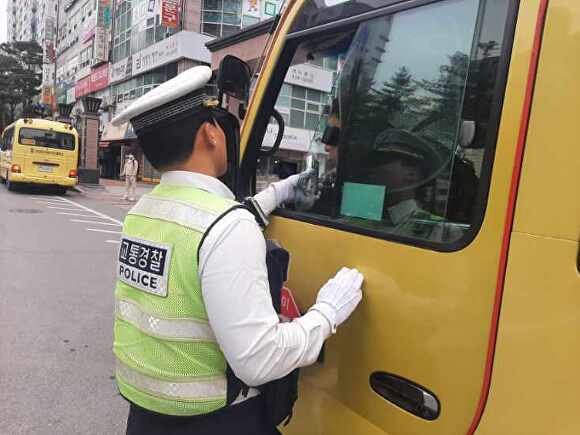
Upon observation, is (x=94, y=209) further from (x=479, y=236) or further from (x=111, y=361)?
(x=479, y=236)

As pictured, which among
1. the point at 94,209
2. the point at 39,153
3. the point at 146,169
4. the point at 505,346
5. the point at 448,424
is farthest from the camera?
the point at 146,169

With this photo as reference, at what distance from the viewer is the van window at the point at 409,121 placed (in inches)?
50.1

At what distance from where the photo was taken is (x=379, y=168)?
5.13 feet

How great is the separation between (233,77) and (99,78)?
42416mm

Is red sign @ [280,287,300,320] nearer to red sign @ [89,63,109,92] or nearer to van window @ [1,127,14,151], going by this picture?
van window @ [1,127,14,151]

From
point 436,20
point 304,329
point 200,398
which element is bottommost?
point 200,398

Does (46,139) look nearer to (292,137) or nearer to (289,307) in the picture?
(292,137)

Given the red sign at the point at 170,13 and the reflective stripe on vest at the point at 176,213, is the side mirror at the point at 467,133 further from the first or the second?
the red sign at the point at 170,13

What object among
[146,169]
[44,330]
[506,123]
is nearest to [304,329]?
[506,123]

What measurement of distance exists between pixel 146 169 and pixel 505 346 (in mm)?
29779

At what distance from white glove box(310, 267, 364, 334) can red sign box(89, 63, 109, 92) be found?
133ft

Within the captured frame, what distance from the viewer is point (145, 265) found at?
4.50 feet

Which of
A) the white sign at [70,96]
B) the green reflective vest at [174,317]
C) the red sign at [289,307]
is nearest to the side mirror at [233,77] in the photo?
the green reflective vest at [174,317]

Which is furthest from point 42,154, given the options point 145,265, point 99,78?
point 99,78
